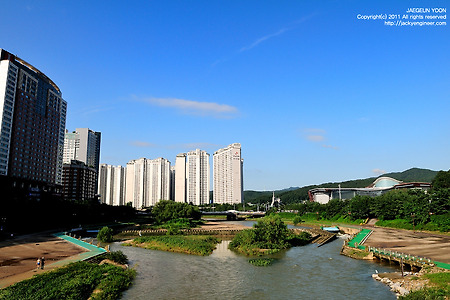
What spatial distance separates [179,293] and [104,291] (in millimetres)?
6950

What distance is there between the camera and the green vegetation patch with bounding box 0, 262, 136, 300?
Result: 2542 cm

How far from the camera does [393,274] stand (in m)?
34.9

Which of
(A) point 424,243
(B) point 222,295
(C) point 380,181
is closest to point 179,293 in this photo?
(B) point 222,295

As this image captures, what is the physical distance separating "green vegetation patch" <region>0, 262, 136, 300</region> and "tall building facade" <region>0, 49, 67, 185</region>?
265 feet

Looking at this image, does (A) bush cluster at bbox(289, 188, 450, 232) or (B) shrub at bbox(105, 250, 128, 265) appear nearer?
(B) shrub at bbox(105, 250, 128, 265)

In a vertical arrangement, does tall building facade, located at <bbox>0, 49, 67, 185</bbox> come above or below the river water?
above

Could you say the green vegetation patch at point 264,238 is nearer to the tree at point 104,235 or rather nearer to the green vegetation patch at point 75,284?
the green vegetation patch at point 75,284

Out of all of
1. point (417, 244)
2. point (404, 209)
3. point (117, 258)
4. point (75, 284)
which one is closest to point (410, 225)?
point (404, 209)

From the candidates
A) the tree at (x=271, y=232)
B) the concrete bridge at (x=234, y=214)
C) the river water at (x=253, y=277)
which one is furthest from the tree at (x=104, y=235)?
the concrete bridge at (x=234, y=214)

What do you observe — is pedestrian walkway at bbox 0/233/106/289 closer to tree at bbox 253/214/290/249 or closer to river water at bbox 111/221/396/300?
river water at bbox 111/221/396/300

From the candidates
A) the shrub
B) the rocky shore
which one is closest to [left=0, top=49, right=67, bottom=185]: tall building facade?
the shrub

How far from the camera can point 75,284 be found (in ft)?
91.5

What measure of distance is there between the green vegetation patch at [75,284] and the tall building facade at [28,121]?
80.8m

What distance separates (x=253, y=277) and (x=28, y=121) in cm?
10179
